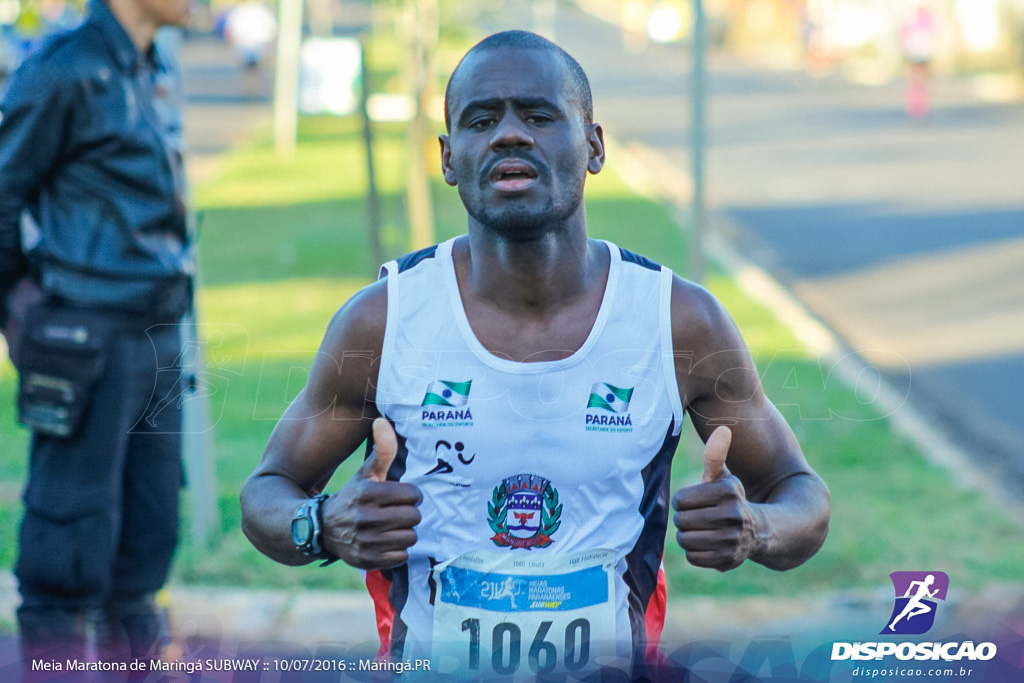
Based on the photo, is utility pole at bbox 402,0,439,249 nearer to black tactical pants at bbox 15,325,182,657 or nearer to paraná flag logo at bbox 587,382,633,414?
black tactical pants at bbox 15,325,182,657

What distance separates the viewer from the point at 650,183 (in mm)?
17125

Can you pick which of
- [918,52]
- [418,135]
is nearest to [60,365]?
[418,135]

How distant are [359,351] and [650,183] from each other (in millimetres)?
14738

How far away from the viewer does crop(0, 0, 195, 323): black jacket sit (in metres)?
3.68

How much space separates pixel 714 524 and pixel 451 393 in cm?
59

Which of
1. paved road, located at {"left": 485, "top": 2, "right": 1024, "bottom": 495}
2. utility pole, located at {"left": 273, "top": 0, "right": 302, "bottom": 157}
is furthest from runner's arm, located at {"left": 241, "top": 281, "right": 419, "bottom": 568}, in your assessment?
utility pole, located at {"left": 273, "top": 0, "right": 302, "bottom": 157}

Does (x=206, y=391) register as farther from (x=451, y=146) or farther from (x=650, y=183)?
(x=650, y=183)

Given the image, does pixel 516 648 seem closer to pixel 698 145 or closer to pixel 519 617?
pixel 519 617

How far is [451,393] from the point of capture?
261 cm

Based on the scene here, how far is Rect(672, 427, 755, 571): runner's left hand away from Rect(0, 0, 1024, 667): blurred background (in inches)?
46.9

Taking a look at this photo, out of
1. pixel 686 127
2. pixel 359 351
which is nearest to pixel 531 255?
pixel 359 351

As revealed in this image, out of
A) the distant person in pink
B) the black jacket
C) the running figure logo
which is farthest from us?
the distant person in pink

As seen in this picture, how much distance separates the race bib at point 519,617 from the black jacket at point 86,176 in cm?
168

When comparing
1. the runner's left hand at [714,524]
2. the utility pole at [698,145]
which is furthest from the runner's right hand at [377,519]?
the utility pole at [698,145]
